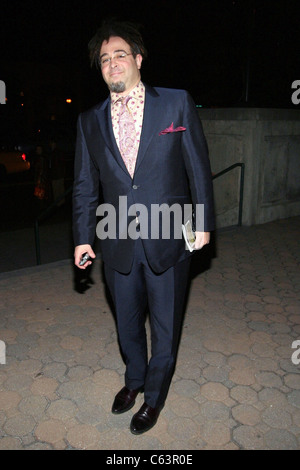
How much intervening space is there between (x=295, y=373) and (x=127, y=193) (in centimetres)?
216

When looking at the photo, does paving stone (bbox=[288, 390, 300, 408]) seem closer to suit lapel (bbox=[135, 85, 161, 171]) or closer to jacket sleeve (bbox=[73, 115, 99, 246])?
jacket sleeve (bbox=[73, 115, 99, 246])

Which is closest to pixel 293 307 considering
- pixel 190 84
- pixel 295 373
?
pixel 295 373

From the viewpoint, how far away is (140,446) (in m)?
2.68

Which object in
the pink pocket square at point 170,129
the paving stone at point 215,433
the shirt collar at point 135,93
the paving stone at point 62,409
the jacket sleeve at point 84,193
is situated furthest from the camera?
the paving stone at point 62,409

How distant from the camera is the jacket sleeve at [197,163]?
256 cm

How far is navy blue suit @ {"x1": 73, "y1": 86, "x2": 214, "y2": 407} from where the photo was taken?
254 centimetres

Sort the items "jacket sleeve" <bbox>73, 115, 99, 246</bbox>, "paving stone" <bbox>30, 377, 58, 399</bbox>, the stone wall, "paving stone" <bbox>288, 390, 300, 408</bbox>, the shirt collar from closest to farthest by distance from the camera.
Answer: the shirt collar < "jacket sleeve" <bbox>73, 115, 99, 246</bbox> < "paving stone" <bbox>288, 390, 300, 408</bbox> < "paving stone" <bbox>30, 377, 58, 399</bbox> < the stone wall

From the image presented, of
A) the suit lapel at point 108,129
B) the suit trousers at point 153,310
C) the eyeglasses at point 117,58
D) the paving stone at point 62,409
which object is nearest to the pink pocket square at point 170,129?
the suit lapel at point 108,129

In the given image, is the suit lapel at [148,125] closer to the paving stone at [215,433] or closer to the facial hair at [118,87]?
the facial hair at [118,87]

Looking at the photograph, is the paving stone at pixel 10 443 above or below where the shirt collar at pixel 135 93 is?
below

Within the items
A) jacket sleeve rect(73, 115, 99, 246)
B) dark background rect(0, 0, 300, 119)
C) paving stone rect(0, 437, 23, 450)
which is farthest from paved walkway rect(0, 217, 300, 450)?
dark background rect(0, 0, 300, 119)

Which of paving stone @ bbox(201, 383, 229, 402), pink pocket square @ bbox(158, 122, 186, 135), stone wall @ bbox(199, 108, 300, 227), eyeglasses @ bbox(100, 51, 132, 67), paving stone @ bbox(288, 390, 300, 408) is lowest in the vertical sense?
paving stone @ bbox(201, 383, 229, 402)

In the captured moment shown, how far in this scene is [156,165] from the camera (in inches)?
99.5

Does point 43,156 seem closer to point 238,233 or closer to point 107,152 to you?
point 238,233
